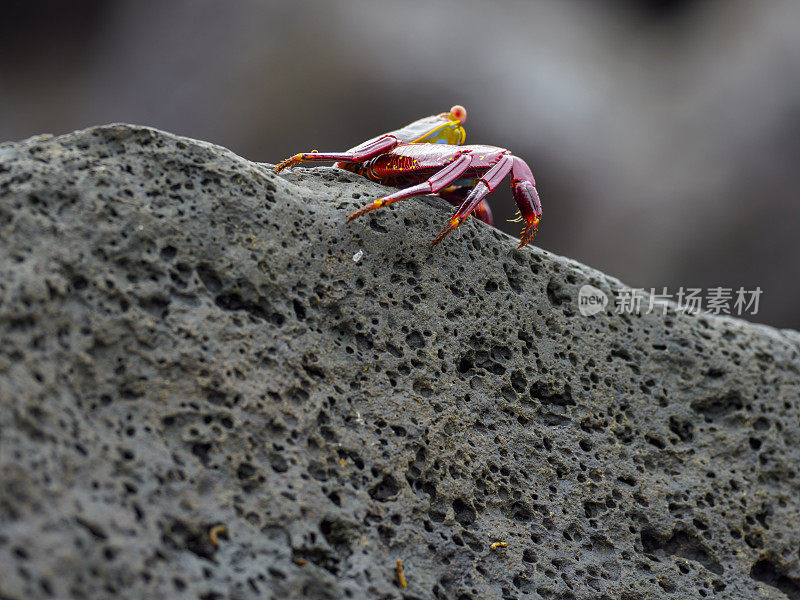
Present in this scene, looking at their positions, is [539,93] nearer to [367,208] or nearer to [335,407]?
[367,208]

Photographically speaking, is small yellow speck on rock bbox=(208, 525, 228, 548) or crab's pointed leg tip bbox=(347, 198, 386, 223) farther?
crab's pointed leg tip bbox=(347, 198, 386, 223)

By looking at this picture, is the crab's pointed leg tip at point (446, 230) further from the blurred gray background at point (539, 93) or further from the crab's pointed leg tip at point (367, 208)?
the blurred gray background at point (539, 93)

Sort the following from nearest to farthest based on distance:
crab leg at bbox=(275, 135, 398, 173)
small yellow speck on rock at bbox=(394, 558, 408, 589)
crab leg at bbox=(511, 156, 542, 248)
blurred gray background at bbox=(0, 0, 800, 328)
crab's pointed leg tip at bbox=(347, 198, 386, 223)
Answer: small yellow speck on rock at bbox=(394, 558, 408, 589) → crab's pointed leg tip at bbox=(347, 198, 386, 223) → crab leg at bbox=(275, 135, 398, 173) → crab leg at bbox=(511, 156, 542, 248) → blurred gray background at bbox=(0, 0, 800, 328)

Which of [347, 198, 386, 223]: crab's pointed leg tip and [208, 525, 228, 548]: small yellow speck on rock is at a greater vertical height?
[347, 198, 386, 223]: crab's pointed leg tip

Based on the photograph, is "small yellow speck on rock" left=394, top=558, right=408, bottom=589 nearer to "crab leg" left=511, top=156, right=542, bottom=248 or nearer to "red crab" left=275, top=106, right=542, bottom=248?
"red crab" left=275, top=106, right=542, bottom=248

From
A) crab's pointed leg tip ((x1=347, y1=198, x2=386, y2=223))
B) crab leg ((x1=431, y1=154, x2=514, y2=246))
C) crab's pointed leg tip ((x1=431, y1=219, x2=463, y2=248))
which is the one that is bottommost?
crab's pointed leg tip ((x1=347, y1=198, x2=386, y2=223))

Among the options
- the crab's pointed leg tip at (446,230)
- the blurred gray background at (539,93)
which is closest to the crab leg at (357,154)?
the crab's pointed leg tip at (446,230)

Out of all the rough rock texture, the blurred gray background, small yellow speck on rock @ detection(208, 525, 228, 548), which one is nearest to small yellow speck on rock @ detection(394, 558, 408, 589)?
the rough rock texture
